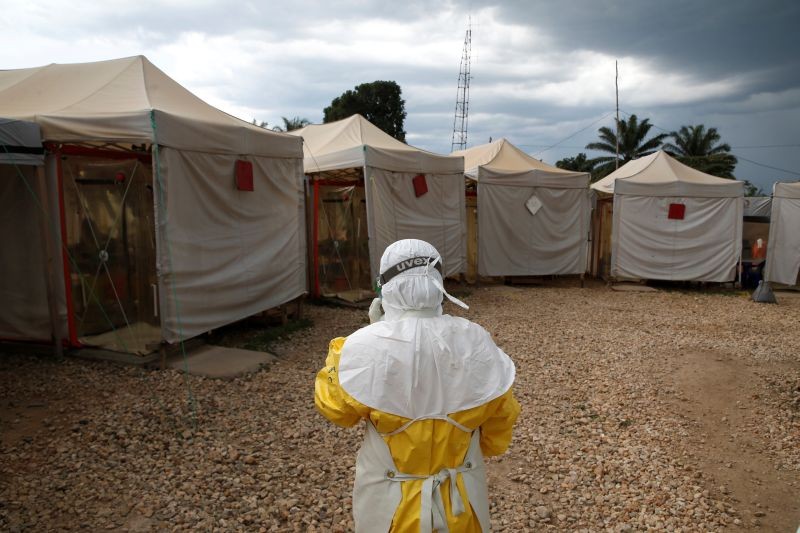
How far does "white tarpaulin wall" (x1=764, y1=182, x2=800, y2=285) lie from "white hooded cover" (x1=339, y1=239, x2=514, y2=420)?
11.6m

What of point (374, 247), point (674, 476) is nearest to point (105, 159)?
point (374, 247)

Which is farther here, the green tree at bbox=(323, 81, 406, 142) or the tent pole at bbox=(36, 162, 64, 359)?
the green tree at bbox=(323, 81, 406, 142)

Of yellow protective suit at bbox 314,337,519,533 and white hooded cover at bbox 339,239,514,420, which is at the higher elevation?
white hooded cover at bbox 339,239,514,420

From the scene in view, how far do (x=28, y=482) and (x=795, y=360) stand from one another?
676 cm

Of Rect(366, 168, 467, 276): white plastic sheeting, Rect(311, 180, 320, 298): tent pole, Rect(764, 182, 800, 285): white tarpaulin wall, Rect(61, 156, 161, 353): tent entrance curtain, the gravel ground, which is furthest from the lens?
Rect(764, 182, 800, 285): white tarpaulin wall

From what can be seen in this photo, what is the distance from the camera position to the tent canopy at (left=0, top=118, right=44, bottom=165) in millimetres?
4135

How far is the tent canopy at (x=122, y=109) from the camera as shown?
440cm

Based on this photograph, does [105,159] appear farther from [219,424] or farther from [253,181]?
[219,424]

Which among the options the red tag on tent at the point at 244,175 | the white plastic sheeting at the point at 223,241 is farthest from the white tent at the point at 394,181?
the red tag on tent at the point at 244,175


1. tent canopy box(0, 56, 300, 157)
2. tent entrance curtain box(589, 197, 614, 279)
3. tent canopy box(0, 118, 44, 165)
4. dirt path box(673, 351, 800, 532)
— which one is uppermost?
tent canopy box(0, 56, 300, 157)

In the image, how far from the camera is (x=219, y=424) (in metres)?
3.83

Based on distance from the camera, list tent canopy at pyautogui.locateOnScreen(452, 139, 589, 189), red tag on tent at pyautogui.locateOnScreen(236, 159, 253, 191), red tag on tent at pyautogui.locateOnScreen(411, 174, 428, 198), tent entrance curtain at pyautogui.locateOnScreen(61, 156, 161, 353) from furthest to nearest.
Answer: tent canopy at pyautogui.locateOnScreen(452, 139, 589, 189) < red tag on tent at pyautogui.locateOnScreen(411, 174, 428, 198) < red tag on tent at pyautogui.locateOnScreen(236, 159, 253, 191) < tent entrance curtain at pyautogui.locateOnScreen(61, 156, 161, 353)

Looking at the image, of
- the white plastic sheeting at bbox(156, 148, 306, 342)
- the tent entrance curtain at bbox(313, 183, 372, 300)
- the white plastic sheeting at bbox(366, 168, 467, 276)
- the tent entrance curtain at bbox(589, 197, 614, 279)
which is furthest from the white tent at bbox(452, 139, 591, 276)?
the white plastic sheeting at bbox(156, 148, 306, 342)

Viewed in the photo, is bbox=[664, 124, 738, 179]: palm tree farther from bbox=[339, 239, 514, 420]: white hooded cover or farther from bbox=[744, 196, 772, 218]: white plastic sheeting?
bbox=[339, 239, 514, 420]: white hooded cover
